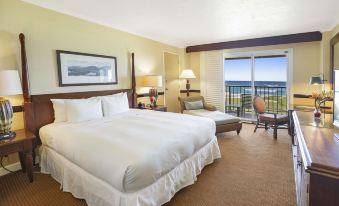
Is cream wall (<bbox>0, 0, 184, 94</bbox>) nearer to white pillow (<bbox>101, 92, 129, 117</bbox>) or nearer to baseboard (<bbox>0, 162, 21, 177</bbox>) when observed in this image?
white pillow (<bbox>101, 92, 129, 117</bbox>)

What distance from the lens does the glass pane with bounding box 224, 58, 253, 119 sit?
577cm

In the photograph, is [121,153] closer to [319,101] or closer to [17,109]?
[17,109]

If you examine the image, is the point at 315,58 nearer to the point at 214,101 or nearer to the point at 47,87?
the point at 214,101

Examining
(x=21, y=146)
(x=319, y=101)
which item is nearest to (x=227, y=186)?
(x=319, y=101)

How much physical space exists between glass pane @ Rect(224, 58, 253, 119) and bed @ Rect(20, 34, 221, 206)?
344 cm

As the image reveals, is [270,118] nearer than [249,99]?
Yes

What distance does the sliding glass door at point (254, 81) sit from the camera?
5.38 metres

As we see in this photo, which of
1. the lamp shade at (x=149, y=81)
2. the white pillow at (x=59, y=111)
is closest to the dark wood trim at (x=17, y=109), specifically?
the white pillow at (x=59, y=111)

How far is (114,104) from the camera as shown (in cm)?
351

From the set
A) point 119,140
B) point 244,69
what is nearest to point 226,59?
point 244,69

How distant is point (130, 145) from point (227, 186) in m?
1.31

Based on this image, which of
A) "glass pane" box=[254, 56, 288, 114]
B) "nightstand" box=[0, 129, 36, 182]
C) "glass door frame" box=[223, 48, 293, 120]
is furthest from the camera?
"glass pane" box=[254, 56, 288, 114]

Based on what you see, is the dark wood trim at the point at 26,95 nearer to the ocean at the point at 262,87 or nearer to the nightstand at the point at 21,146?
the nightstand at the point at 21,146

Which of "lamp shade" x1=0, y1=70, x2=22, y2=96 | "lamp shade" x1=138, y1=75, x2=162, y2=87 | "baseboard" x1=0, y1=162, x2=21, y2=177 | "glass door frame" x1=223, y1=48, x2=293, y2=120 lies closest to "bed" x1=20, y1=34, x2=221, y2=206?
"lamp shade" x1=0, y1=70, x2=22, y2=96
